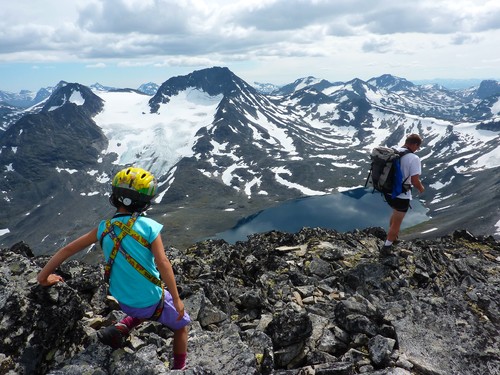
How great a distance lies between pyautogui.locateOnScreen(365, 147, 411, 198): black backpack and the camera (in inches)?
575

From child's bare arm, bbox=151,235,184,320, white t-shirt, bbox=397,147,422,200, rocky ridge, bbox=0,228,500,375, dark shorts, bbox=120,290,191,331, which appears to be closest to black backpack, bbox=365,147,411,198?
white t-shirt, bbox=397,147,422,200

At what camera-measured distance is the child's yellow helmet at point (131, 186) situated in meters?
6.83

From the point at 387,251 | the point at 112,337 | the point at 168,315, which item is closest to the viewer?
the point at 168,315

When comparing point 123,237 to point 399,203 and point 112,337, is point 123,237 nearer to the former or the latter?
point 112,337

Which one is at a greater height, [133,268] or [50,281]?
[133,268]

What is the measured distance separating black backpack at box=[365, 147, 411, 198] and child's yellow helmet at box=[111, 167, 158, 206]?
33.4ft

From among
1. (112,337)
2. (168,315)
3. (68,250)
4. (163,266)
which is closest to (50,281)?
(68,250)

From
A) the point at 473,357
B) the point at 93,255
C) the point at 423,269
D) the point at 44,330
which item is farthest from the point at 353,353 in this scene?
the point at 93,255

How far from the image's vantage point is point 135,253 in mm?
6746

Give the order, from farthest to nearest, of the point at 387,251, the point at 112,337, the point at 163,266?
the point at 387,251 < the point at 112,337 < the point at 163,266

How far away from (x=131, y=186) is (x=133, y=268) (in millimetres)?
1558

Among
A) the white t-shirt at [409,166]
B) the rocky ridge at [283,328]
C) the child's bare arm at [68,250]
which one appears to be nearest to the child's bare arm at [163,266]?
the child's bare arm at [68,250]

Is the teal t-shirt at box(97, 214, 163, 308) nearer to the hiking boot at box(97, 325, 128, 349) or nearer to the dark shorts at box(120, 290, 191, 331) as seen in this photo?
the dark shorts at box(120, 290, 191, 331)

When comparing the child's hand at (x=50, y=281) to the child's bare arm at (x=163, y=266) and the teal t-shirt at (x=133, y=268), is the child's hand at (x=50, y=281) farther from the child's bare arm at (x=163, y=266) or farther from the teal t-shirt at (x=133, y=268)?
the child's bare arm at (x=163, y=266)
